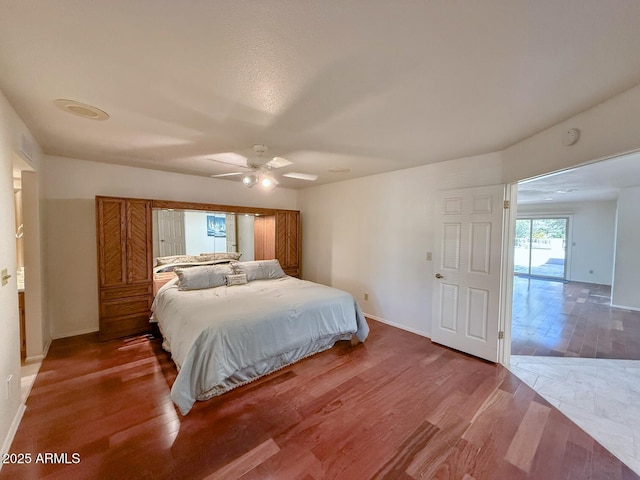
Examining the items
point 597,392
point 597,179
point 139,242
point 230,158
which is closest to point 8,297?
point 139,242

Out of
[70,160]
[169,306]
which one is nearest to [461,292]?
[169,306]

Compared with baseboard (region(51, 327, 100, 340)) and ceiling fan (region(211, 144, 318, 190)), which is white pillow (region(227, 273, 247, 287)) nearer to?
ceiling fan (region(211, 144, 318, 190))

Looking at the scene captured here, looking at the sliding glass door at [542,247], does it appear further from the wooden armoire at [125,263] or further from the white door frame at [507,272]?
the wooden armoire at [125,263]

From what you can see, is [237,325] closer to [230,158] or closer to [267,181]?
[267,181]

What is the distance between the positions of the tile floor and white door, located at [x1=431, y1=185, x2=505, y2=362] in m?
0.47

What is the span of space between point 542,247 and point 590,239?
1.21 meters

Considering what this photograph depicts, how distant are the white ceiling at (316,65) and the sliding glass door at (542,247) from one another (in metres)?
7.55

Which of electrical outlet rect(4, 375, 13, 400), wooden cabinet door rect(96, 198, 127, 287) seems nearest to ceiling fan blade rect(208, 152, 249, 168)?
wooden cabinet door rect(96, 198, 127, 287)

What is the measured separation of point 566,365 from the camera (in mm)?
2861

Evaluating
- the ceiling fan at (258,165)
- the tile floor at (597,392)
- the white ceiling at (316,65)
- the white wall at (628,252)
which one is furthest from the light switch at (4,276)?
the white wall at (628,252)

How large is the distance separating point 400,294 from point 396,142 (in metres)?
2.28

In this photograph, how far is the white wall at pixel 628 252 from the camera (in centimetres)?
489

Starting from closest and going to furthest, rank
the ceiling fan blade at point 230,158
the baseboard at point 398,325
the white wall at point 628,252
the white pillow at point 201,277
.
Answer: the ceiling fan blade at point 230,158
the white pillow at point 201,277
the baseboard at point 398,325
the white wall at point 628,252

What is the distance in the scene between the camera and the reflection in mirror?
3873 mm
